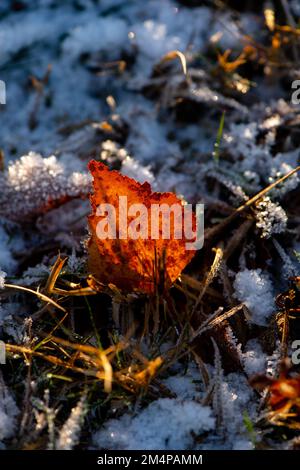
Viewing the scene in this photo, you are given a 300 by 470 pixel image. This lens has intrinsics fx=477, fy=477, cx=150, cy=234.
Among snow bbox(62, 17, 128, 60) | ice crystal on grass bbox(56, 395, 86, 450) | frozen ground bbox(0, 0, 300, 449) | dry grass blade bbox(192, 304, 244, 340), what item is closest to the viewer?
ice crystal on grass bbox(56, 395, 86, 450)

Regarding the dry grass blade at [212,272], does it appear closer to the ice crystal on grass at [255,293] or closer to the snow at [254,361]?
the ice crystal on grass at [255,293]

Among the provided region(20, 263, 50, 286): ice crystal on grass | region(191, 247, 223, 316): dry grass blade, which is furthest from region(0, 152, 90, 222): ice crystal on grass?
region(191, 247, 223, 316): dry grass blade

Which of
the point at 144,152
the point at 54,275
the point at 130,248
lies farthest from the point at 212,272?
the point at 144,152

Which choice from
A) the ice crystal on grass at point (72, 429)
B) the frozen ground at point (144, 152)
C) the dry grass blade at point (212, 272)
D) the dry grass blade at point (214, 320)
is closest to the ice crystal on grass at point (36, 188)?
the frozen ground at point (144, 152)

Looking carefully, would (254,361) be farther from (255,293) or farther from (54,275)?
(54,275)

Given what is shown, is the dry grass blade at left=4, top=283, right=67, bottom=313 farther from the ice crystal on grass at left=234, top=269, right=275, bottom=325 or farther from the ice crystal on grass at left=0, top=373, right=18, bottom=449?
the ice crystal on grass at left=234, top=269, right=275, bottom=325
